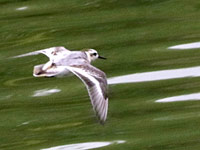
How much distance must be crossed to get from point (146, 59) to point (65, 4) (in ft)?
7.28

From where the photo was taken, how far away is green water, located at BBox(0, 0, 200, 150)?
485 inches

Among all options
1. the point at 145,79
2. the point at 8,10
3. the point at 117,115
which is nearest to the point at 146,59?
the point at 145,79

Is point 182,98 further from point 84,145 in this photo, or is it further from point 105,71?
point 84,145

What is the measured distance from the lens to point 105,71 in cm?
1359

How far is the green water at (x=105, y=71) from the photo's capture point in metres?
12.3

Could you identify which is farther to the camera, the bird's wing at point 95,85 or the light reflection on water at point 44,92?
the light reflection on water at point 44,92

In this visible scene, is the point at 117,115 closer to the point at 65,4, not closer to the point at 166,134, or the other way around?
the point at 166,134

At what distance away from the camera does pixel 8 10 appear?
15547 millimetres

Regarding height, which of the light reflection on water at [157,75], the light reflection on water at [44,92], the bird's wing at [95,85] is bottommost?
the light reflection on water at [157,75]

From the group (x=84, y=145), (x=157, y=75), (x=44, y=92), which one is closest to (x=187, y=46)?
(x=157, y=75)

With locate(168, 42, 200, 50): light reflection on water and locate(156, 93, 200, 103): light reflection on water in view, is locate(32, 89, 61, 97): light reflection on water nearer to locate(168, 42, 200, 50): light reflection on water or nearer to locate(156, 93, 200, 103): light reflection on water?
locate(156, 93, 200, 103): light reflection on water

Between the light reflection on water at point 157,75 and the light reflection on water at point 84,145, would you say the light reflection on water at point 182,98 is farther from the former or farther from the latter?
the light reflection on water at point 84,145

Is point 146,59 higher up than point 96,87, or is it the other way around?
point 96,87

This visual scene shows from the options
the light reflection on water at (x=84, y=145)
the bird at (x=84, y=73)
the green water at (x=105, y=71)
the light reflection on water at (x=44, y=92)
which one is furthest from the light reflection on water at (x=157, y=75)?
the bird at (x=84, y=73)
